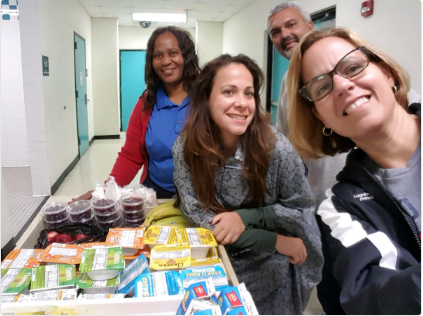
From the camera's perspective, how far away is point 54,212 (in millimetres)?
1258

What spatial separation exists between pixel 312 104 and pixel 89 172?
4.49 m

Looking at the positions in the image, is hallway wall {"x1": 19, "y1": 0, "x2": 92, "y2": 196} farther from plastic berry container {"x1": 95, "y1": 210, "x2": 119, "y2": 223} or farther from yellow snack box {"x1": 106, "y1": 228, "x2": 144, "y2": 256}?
yellow snack box {"x1": 106, "y1": 228, "x2": 144, "y2": 256}

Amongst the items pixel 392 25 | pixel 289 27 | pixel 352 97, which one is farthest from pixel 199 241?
pixel 392 25

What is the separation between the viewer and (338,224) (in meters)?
0.85

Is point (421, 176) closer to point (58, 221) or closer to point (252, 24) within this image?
point (58, 221)

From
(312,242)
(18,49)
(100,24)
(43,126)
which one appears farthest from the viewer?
(100,24)

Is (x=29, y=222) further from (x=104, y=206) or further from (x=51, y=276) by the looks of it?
(x=51, y=276)

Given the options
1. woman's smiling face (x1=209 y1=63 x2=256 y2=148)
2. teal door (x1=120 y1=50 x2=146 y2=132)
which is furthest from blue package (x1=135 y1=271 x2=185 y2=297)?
teal door (x1=120 y1=50 x2=146 y2=132)

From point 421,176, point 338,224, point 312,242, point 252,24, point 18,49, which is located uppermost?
point 252,24

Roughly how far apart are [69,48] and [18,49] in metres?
0.78

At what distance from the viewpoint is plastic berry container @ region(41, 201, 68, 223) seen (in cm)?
126

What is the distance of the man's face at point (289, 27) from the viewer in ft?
5.57

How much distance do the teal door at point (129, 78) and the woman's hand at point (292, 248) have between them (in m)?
7.77

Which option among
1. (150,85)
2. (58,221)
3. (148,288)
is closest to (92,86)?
(150,85)
